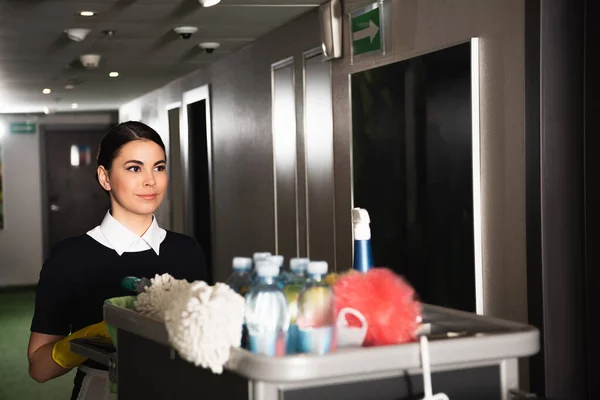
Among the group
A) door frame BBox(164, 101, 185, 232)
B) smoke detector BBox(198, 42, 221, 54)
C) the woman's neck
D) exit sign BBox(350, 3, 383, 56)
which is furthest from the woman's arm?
door frame BBox(164, 101, 185, 232)

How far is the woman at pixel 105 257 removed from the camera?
2.66m

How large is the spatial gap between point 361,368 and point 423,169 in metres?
3.43

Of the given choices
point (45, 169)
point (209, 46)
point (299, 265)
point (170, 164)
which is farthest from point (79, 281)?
point (45, 169)

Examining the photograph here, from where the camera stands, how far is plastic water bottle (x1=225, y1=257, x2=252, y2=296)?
1811mm

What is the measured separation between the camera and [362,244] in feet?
6.97

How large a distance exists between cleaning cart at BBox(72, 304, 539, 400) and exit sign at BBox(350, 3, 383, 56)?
359 centimetres

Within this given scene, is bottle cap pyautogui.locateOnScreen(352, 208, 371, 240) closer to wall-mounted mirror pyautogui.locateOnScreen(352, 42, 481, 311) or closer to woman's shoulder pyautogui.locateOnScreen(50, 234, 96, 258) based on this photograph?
woman's shoulder pyautogui.locateOnScreen(50, 234, 96, 258)

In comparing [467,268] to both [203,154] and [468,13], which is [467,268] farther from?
[203,154]

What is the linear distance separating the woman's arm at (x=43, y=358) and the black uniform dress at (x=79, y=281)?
2 centimetres

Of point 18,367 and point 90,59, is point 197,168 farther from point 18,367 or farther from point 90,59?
point 18,367

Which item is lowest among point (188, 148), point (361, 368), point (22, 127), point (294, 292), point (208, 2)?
point (361, 368)

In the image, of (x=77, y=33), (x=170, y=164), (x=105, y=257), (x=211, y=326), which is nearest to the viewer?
(x=211, y=326)

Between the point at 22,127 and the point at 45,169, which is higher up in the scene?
the point at 22,127

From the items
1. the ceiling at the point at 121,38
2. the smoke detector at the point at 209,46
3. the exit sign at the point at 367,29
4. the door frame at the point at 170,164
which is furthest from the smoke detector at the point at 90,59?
the exit sign at the point at 367,29
